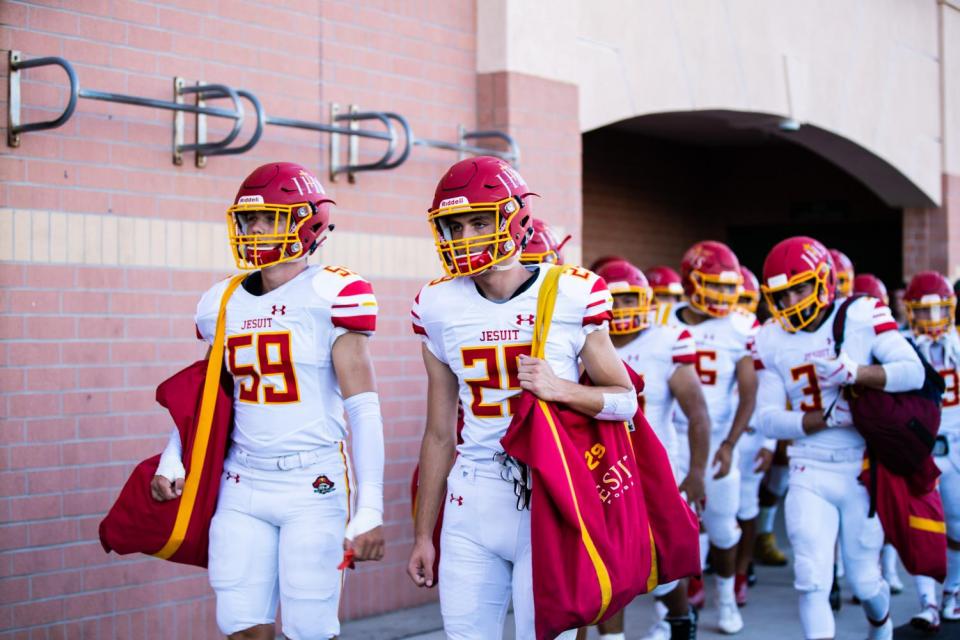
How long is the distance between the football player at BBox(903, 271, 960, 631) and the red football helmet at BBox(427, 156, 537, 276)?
464cm

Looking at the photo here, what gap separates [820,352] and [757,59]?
5.37 meters

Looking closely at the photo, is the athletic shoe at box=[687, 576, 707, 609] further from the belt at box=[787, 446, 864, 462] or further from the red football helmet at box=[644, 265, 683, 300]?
the red football helmet at box=[644, 265, 683, 300]

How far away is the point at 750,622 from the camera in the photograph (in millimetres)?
7535

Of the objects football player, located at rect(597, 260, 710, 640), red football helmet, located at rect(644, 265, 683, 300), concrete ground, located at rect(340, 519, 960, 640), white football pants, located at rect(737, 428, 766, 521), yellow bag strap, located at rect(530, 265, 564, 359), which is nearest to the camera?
yellow bag strap, located at rect(530, 265, 564, 359)

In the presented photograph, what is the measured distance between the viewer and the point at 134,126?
6031 mm

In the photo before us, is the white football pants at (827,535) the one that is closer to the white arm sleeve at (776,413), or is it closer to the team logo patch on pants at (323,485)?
the white arm sleeve at (776,413)

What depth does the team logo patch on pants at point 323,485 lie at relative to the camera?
14.1 feet

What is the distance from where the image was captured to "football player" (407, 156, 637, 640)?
Result: 3.92m

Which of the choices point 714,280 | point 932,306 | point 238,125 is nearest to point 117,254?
point 238,125

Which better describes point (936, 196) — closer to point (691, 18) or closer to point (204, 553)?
point (691, 18)

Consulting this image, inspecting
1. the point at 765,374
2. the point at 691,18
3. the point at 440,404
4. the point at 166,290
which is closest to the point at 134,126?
the point at 166,290

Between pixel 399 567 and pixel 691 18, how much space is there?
5.31m

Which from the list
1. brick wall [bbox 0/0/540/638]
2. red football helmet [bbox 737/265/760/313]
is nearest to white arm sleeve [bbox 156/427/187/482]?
brick wall [bbox 0/0/540/638]

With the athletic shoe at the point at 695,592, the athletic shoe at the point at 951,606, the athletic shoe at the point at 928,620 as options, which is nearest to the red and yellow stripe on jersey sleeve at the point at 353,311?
the athletic shoe at the point at 695,592
